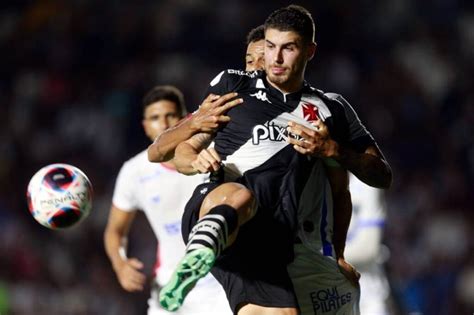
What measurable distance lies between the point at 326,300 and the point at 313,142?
34.2 inches

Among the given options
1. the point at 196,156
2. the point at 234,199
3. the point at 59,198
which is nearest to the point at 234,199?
the point at 234,199

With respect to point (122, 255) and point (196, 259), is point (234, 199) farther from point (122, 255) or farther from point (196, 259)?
point (122, 255)

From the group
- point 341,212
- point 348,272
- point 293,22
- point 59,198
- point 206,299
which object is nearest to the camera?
point 293,22

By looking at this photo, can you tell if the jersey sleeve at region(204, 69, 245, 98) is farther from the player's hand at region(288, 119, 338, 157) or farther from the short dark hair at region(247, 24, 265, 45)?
the short dark hair at region(247, 24, 265, 45)

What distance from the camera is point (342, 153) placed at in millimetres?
5309

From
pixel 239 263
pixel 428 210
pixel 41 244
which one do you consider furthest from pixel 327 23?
pixel 239 263

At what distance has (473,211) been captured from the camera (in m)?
11.5

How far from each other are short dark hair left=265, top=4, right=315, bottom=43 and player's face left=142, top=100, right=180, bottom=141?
256 centimetres

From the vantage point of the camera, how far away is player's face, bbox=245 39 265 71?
599 cm

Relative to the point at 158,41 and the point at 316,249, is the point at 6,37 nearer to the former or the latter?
the point at 158,41

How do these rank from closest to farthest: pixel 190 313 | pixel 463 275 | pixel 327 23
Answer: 1. pixel 190 313
2. pixel 463 275
3. pixel 327 23

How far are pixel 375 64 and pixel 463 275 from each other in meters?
3.19

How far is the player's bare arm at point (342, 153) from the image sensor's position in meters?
5.21

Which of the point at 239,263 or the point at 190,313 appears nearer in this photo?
the point at 239,263
